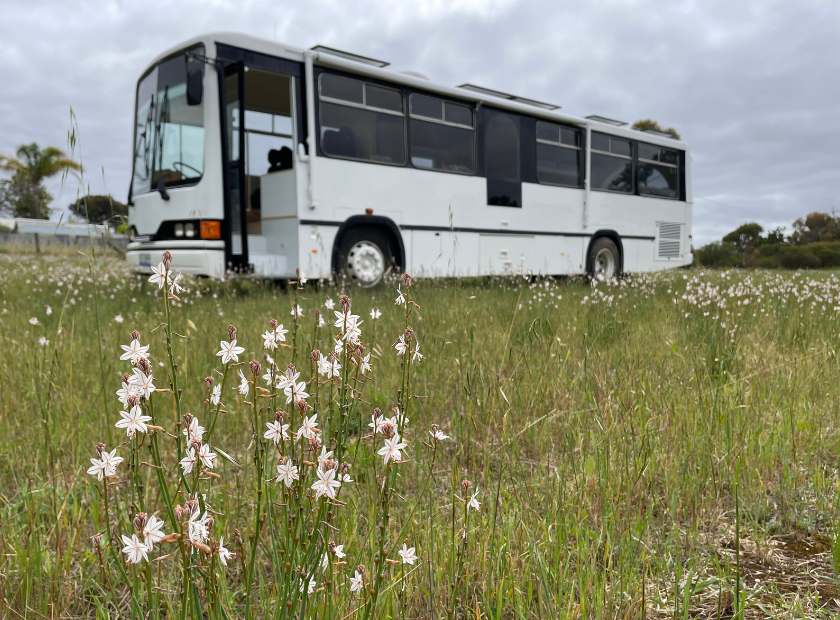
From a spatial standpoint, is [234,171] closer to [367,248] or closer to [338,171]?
[338,171]

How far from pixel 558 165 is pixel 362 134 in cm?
490

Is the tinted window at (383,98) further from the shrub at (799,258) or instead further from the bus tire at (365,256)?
the shrub at (799,258)

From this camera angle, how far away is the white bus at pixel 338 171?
25.5 ft

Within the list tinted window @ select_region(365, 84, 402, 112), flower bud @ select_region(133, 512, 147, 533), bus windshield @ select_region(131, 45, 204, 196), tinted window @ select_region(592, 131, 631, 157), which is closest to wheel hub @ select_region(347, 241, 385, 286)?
tinted window @ select_region(365, 84, 402, 112)

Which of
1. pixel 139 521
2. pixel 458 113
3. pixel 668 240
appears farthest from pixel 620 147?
pixel 139 521

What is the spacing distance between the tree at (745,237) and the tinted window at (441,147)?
25.2 meters

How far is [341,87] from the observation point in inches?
339

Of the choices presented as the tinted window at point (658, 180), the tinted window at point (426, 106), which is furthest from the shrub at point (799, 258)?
the tinted window at point (426, 106)

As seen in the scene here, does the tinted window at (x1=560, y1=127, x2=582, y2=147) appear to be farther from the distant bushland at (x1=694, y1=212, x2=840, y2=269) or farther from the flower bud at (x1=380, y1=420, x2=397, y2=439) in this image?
the distant bushland at (x1=694, y1=212, x2=840, y2=269)

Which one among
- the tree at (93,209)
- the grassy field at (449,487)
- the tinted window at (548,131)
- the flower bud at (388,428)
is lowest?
the grassy field at (449,487)

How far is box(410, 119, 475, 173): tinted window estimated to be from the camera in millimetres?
9508

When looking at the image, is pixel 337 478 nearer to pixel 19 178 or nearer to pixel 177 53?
pixel 177 53

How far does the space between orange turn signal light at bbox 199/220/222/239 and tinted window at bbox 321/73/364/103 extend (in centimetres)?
256

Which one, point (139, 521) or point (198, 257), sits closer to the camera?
point (139, 521)
